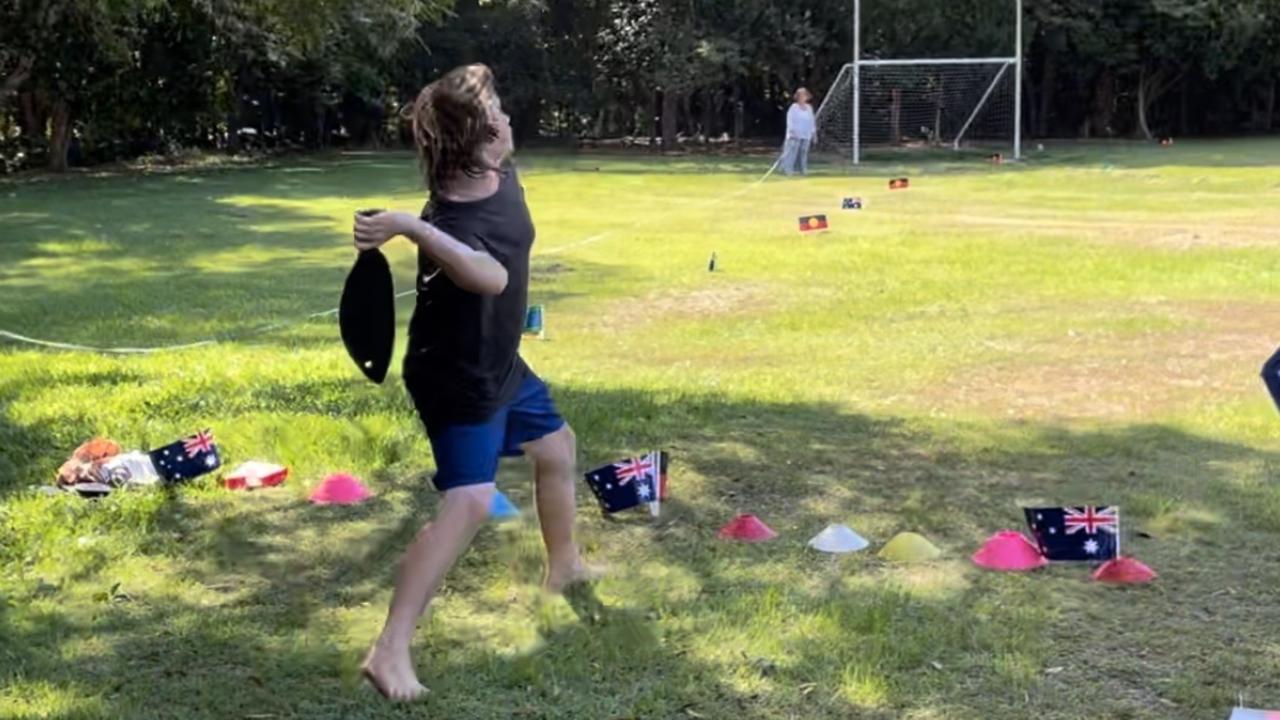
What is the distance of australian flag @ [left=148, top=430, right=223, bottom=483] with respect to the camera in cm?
524

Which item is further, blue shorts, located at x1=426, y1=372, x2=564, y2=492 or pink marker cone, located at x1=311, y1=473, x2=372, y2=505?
pink marker cone, located at x1=311, y1=473, x2=372, y2=505

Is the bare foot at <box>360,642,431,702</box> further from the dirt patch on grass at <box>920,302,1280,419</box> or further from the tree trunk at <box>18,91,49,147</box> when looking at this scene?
the tree trunk at <box>18,91,49,147</box>

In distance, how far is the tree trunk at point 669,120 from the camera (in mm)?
41025

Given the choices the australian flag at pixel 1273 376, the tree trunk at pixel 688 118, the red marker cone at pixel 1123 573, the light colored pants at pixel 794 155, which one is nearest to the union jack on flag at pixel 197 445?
the red marker cone at pixel 1123 573

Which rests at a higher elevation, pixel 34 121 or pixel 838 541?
pixel 34 121

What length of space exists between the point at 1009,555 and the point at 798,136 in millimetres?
24120

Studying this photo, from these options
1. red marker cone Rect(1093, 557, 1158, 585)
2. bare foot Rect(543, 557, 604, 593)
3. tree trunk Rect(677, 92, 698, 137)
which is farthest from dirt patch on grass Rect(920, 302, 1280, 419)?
tree trunk Rect(677, 92, 698, 137)

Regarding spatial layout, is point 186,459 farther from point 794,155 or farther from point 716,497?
point 794,155

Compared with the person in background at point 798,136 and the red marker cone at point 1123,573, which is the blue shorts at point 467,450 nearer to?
the red marker cone at point 1123,573

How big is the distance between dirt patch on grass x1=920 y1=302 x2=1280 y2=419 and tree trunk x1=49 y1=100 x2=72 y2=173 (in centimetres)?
2750

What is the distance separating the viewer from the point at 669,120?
4191cm

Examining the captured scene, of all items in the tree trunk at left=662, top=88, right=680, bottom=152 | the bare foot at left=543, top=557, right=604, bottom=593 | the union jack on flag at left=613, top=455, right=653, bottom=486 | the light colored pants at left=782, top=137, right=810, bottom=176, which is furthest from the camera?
the tree trunk at left=662, top=88, right=680, bottom=152

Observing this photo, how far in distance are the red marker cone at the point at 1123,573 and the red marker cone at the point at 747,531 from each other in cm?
106

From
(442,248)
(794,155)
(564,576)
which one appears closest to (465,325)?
(442,248)
